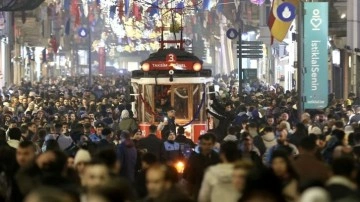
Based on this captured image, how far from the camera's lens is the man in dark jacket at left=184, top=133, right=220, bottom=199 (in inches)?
573

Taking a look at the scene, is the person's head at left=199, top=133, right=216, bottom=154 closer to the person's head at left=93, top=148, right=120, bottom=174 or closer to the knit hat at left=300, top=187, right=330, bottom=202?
the person's head at left=93, top=148, right=120, bottom=174

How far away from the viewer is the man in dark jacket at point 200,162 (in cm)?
1455

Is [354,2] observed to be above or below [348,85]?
above

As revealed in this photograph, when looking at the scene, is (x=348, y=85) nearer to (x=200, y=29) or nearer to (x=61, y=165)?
(x=61, y=165)

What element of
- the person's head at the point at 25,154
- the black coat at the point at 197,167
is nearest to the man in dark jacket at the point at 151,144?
the black coat at the point at 197,167

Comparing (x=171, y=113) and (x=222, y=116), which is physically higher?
(x=171, y=113)

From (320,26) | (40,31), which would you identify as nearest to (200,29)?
(40,31)

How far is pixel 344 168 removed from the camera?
34.7 feet

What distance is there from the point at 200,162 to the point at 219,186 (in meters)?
3.42

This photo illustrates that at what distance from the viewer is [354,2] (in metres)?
41.3

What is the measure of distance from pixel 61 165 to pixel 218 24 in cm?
8088

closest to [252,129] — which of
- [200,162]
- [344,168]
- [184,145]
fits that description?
[184,145]

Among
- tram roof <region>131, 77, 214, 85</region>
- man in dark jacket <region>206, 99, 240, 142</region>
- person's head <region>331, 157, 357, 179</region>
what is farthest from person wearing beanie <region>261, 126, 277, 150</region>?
tram roof <region>131, 77, 214, 85</region>

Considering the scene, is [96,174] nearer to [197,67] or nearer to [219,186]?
[219,186]
